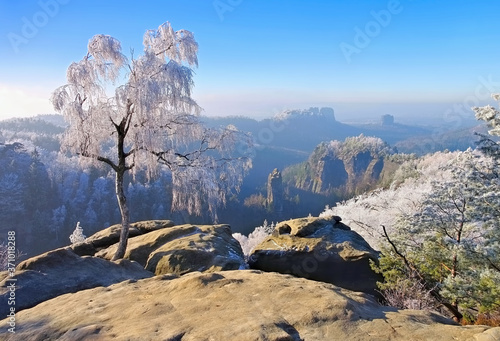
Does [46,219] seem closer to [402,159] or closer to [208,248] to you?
[208,248]

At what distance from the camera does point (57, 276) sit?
925 cm

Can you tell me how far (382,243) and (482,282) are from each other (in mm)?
3437

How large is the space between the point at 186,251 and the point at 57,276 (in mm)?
4884

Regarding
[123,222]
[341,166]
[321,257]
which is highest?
[123,222]

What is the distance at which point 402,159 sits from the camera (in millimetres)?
137000

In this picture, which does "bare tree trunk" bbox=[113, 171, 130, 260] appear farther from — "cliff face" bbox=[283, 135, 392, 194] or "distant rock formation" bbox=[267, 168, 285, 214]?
"cliff face" bbox=[283, 135, 392, 194]

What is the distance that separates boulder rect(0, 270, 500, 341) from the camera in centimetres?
457

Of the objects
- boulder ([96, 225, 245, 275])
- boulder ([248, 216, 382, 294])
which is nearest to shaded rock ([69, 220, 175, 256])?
boulder ([96, 225, 245, 275])

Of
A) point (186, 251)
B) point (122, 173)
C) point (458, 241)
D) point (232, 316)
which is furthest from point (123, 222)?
point (458, 241)

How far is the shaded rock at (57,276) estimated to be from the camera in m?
8.02

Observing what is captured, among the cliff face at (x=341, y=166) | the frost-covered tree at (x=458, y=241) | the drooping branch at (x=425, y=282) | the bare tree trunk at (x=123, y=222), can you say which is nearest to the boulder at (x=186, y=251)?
the bare tree trunk at (x=123, y=222)

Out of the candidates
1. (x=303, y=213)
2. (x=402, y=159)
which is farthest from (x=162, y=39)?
(x=303, y=213)

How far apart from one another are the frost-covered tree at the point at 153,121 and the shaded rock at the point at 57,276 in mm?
2916

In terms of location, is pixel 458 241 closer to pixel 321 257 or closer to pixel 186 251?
pixel 321 257
